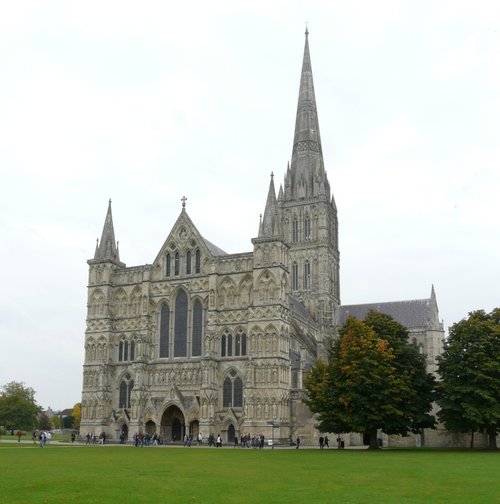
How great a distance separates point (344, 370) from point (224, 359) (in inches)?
739

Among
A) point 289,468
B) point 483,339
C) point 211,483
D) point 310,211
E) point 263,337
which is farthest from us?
point 310,211

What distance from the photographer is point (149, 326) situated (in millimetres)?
73000

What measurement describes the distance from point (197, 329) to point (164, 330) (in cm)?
416

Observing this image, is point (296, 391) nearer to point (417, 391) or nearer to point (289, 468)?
point (417, 391)

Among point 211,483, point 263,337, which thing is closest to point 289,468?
point 211,483

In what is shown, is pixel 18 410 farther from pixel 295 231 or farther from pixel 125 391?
pixel 295 231

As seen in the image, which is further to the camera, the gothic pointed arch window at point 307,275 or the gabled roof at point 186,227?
the gothic pointed arch window at point 307,275

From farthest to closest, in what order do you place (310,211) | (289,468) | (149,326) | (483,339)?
(310,211) → (149,326) → (483,339) → (289,468)

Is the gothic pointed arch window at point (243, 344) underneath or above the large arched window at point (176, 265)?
underneath

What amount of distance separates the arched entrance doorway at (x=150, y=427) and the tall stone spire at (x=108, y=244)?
1916 cm

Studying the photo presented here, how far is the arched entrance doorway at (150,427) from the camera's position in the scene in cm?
6919

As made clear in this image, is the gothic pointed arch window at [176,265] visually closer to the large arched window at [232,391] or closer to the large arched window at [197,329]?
the large arched window at [197,329]

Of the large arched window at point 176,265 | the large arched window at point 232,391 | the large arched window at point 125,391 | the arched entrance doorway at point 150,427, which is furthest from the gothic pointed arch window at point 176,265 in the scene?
the arched entrance doorway at point 150,427

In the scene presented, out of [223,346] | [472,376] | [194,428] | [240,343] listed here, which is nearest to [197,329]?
[223,346]
